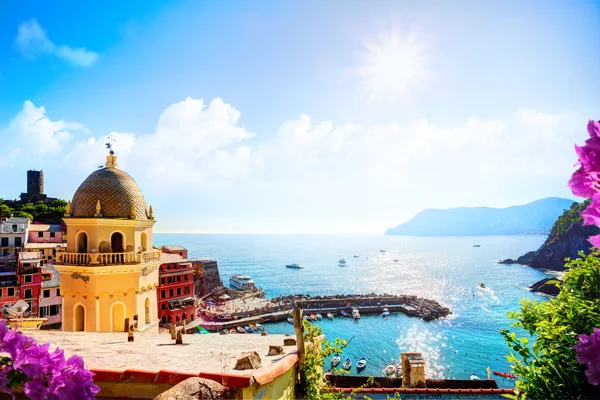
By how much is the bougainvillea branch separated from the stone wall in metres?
85.1

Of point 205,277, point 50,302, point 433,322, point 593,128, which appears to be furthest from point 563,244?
point 593,128

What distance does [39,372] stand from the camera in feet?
8.26

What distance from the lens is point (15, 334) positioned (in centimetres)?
259

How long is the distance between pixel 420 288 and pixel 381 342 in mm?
55361

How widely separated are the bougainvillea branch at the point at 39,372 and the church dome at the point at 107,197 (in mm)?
14221

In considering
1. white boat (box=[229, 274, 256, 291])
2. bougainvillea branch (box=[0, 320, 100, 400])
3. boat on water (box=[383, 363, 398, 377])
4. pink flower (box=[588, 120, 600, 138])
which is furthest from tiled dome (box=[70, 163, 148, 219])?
white boat (box=[229, 274, 256, 291])

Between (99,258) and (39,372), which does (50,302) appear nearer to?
(99,258)

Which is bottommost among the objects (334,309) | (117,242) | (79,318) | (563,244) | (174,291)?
(334,309)

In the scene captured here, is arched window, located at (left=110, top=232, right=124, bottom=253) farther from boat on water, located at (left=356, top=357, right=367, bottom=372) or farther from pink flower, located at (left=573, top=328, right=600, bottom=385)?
boat on water, located at (left=356, top=357, right=367, bottom=372)

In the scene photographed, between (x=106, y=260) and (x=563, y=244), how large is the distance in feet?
490

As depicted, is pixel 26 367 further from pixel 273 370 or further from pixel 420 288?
pixel 420 288

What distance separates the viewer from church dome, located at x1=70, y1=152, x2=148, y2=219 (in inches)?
612

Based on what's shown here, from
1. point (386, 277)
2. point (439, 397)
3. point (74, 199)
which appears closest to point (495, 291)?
point (386, 277)

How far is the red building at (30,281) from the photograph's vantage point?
41750 mm
